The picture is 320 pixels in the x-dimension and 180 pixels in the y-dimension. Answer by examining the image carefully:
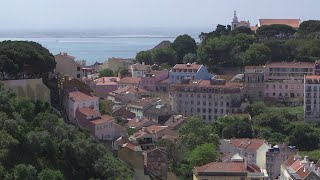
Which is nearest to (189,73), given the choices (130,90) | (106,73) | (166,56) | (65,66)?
(130,90)

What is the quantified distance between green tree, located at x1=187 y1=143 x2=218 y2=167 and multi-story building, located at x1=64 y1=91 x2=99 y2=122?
11.6 feet

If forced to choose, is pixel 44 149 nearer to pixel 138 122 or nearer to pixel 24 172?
pixel 24 172

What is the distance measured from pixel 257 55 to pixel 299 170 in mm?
16362

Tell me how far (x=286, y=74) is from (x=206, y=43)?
6.03 metres

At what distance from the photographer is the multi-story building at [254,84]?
3294 centimetres

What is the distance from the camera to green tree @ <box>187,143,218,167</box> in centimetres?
2273

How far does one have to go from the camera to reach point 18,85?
2286 cm

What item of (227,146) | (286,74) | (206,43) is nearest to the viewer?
(227,146)

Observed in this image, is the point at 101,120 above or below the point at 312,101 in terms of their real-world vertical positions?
above

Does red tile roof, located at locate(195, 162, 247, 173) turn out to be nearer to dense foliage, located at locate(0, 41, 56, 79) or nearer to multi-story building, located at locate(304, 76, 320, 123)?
dense foliage, located at locate(0, 41, 56, 79)

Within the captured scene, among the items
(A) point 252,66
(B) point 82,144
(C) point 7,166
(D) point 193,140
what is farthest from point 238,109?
(C) point 7,166

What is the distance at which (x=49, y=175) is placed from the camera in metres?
17.8

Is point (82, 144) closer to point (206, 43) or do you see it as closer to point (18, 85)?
point (18, 85)

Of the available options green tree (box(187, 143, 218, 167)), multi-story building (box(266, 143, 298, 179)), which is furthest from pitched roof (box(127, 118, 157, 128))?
multi-story building (box(266, 143, 298, 179))
